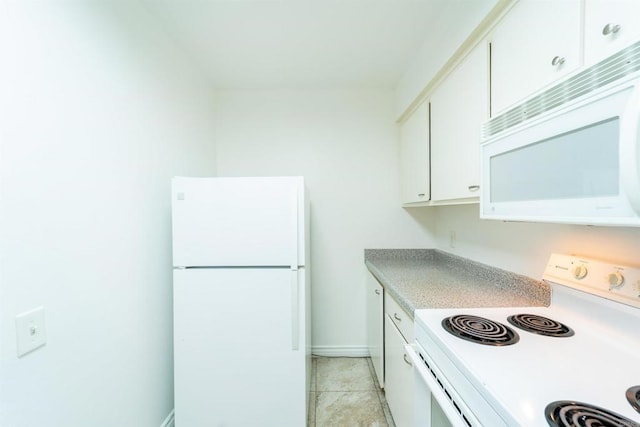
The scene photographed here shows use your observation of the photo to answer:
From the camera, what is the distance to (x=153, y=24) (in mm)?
1522

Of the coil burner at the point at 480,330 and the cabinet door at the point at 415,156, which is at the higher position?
the cabinet door at the point at 415,156

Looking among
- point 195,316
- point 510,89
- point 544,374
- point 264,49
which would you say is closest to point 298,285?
point 195,316

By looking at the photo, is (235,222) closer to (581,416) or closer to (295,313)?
(295,313)

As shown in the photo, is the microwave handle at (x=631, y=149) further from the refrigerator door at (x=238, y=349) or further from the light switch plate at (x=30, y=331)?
the light switch plate at (x=30, y=331)

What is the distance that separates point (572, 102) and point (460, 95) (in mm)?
842

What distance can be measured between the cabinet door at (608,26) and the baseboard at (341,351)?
246cm

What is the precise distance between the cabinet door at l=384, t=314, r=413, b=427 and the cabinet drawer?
39 millimetres

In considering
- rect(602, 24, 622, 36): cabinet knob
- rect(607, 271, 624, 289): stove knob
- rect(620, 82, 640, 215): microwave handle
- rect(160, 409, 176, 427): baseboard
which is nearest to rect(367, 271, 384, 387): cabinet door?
rect(607, 271, 624, 289): stove knob

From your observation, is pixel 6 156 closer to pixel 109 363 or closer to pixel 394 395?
pixel 109 363

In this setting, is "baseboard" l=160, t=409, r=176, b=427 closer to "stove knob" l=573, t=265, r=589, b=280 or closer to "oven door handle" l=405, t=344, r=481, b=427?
"oven door handle" l=405, t=344, r=481, b=427

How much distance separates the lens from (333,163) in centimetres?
244

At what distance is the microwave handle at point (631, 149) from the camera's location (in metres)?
0.49

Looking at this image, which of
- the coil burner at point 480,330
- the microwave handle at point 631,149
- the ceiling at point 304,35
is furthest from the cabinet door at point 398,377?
the ceiling at point 304,35

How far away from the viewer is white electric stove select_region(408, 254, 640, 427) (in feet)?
2.00
